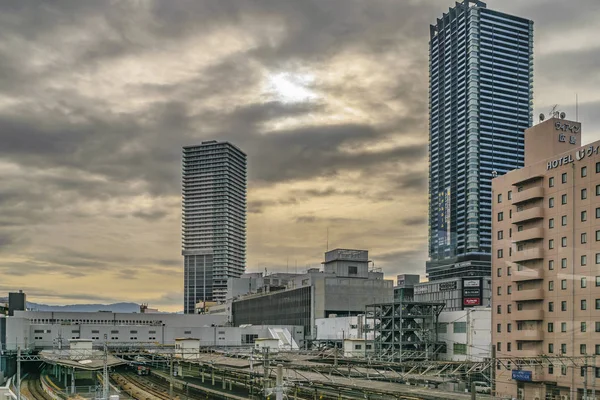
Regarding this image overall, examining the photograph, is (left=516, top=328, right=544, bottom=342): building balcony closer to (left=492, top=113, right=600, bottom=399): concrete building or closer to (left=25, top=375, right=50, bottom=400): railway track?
(left=492, top=113, right=600, bottom=399): concrete building

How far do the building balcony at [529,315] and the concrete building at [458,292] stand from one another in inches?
2599

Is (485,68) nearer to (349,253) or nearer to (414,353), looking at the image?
(349,253)

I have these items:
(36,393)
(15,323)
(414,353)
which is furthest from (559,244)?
(15,323)

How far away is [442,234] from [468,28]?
60.3 metres

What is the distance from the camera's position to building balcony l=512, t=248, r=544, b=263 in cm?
4947

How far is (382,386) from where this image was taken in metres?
35.6

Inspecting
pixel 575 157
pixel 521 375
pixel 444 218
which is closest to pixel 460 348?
pixel 521 375

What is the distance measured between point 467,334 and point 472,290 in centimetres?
7596

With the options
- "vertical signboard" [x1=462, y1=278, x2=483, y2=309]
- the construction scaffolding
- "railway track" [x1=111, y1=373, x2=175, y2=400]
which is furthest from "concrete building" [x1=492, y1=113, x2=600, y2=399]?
"vertical signboard" [x1=462, y1=278, x2=483, y2=309]

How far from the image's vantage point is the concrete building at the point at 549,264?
44500mm

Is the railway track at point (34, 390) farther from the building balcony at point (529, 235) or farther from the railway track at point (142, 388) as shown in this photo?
the building balcony at point (529, 235)

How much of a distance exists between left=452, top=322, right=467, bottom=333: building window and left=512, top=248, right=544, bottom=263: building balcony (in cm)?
982

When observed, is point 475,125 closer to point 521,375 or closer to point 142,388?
point 521,375

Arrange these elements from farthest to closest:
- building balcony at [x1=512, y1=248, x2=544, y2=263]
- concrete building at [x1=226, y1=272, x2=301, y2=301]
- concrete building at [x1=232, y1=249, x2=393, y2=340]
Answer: concrete building at [x1=226, y1=272, x2=301, y2=301], concrete building at [x1=232, y1=249, x2=393, y2=340], building balcony at [x1=512, y1=248, x2=544, y2=263]
